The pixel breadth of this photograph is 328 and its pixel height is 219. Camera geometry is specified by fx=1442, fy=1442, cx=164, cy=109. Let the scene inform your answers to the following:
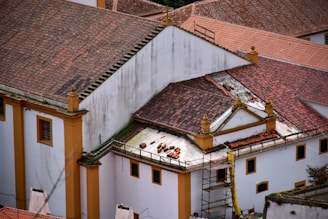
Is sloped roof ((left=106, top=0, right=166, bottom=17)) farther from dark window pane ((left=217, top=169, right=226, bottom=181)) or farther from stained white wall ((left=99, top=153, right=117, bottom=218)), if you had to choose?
dark window pane ((left=217, top=169, right=226, bottom=181))

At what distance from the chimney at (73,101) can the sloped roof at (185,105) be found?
4.40 meters

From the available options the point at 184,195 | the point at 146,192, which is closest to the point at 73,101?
the point at 146,192

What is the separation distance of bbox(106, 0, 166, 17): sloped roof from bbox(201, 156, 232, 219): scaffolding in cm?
3231

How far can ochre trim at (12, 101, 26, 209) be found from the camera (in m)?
81.1

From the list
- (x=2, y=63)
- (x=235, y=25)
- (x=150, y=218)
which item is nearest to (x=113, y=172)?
(x=150, y=218)

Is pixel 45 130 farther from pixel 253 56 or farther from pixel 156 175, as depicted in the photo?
pixel 253 56

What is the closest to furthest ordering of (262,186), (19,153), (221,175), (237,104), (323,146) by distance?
(221,175) < (237,104) < (262,186) < (19,153) < (323,146)

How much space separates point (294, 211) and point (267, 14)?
42.1 meters

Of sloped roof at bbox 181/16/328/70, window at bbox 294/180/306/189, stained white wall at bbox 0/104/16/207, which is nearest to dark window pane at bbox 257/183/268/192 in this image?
window at bbox 294/180/306/189

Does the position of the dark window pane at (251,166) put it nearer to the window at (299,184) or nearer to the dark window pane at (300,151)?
the dark window pane at (300,151)

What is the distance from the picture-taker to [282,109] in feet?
272

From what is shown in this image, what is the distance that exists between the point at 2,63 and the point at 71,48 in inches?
173

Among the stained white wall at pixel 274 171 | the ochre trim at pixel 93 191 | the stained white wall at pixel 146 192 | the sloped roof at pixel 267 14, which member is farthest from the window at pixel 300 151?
the sloped roof at pixel 267 14

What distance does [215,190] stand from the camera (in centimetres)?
7731
